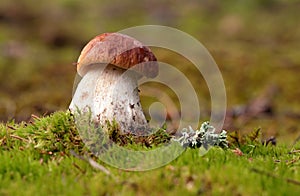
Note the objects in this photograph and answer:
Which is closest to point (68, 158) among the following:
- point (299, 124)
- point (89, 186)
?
point (89, 186)

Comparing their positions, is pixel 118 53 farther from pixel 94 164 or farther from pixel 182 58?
pixel 182 58

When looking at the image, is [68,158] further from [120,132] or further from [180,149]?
[180,149]

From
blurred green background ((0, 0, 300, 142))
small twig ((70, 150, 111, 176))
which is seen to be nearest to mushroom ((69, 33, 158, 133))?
small twig ((70, 150, 111, 176))

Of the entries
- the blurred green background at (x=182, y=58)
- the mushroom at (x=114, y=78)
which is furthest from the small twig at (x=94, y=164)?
the blurred green background at (x=182, y=58)

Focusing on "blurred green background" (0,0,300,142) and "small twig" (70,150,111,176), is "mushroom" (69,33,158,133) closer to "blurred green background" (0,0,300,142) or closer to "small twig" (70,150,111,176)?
"small twig" (70,150,111,176)

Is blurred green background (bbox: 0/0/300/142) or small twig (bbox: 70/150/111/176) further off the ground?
blurred green background (bbox: 0/0/300/142)

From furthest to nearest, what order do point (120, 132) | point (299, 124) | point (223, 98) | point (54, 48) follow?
point (54, 48) → point (223, 98) → point (299, 124) → point (120, 132)

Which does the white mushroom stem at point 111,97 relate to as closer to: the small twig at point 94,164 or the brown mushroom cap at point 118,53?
the brown mushroom cap at point 118,53
